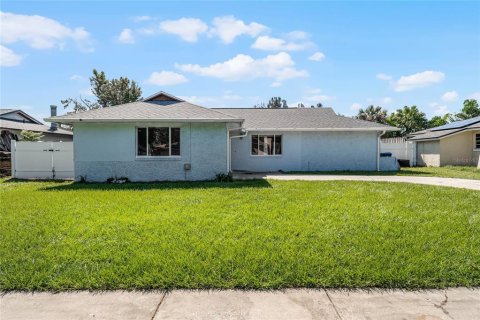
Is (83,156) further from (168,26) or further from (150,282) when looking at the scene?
(150,282)

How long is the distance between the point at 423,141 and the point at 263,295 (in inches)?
979

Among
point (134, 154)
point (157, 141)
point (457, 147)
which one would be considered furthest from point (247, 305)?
point (457, 147)

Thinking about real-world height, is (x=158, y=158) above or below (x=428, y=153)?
below

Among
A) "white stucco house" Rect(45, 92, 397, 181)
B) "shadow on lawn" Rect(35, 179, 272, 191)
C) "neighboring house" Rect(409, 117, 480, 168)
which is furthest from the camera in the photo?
"neighboring house" Rect(409, 117, 480, 168)

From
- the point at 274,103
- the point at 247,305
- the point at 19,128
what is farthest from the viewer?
the point at 274,103

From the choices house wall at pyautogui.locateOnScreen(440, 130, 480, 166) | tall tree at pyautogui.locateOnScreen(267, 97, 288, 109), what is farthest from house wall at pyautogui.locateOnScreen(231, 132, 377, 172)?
tall tree at pyautogui.locateOnScreen(267, 97, 288, 109)

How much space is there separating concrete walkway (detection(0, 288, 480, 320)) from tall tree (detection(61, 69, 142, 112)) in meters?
42.8

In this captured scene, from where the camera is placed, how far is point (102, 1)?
28.7 ft

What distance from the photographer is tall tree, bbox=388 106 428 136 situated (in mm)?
36303

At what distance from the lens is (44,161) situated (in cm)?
1419

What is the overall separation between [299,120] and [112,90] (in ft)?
110

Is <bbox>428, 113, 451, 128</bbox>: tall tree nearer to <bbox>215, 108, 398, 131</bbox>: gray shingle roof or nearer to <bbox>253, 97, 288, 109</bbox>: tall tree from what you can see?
<bbox>253, 97, 288, 109</bbox>: tall tree

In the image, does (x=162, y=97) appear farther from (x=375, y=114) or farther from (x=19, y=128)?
(x=375, y=114)

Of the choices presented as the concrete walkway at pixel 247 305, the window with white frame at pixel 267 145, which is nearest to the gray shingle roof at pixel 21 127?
the window with white frame at pixel 267 145
